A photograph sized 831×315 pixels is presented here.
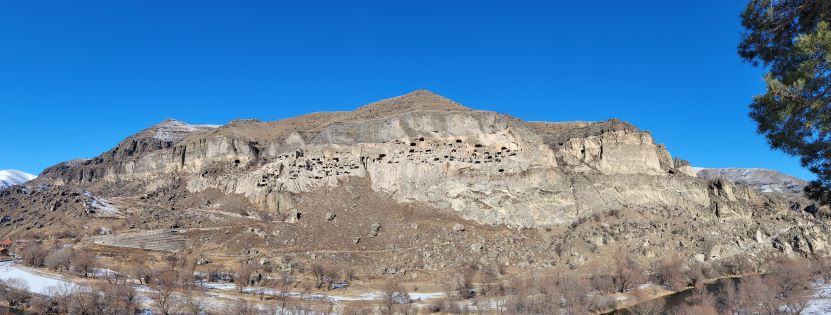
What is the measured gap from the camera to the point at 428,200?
6394cm

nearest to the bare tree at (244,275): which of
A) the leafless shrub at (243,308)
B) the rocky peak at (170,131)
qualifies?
the leafless shrub at (243,308)

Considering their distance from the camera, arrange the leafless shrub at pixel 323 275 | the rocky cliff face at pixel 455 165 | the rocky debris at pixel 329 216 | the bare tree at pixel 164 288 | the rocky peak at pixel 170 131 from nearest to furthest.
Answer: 1. the bare tree at pixel 164 288
2. the leafless shrub at pixel 323 275
3. the rocky debris at pixel 329 216
4. the rocky cliff face at pixel 455 165
5. the rocky peak at pixel 170 131

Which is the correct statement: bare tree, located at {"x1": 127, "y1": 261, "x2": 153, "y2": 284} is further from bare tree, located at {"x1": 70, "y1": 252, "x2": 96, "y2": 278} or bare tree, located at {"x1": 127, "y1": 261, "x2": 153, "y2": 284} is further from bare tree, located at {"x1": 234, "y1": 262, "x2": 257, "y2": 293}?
bare tree, located at {"x1": 234, "y1": 262, "x2": 257, "y2": 293}

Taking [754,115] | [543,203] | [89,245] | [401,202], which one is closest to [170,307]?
[89,245]

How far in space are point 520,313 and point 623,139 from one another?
1689 inches

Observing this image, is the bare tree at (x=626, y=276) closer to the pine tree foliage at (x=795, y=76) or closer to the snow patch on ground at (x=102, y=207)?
the pine tree foliage at (x=795, y=76)

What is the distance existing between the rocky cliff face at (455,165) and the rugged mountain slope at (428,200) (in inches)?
7.4

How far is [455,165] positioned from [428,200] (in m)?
6.13

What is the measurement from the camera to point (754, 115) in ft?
34.8

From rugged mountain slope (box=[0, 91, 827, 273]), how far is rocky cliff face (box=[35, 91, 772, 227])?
0.62 feet

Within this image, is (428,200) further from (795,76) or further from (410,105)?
(795,76)

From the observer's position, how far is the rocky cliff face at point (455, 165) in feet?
208

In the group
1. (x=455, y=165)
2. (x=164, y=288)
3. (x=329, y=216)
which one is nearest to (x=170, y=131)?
(x=329, y=216)

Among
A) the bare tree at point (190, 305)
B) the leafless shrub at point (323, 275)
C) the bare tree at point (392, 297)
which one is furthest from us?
the leafless shrub at point (323, 275)
